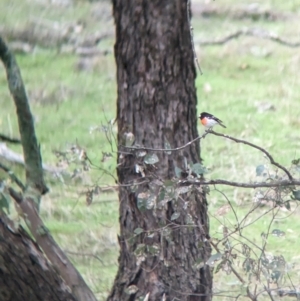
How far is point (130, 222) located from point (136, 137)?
38cm

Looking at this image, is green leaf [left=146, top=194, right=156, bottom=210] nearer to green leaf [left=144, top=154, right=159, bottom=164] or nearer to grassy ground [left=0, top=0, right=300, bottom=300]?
green leaf [left=144, top=154, right=159, bottom=164]

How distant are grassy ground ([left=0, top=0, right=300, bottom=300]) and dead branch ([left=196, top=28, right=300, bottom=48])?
64mm

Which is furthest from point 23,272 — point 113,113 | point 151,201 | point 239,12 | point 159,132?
point 239,12

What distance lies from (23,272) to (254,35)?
749 cm

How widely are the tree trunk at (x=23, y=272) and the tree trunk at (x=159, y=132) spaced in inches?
40.9

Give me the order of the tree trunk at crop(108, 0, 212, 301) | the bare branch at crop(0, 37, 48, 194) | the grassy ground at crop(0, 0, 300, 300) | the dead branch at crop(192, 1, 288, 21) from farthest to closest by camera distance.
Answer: the dead branch at crop(192, 1, 288, 21), the grassy ground at crop(0, 0, 300, 300), the bare branch at crop(0, 37, 48, 194), the tree trunk at crop(108, 0, 212, 301)

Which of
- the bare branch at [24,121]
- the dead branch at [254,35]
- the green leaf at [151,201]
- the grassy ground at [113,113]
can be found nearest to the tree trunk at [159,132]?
the bare branch at [24,121]

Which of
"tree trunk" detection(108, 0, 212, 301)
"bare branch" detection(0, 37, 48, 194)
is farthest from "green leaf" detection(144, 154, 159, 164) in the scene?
"bare branch" detection(0, 37, 48, 194)

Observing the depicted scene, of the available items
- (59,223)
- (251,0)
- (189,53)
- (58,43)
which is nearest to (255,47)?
(251,0)

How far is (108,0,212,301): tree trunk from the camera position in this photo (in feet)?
11.2

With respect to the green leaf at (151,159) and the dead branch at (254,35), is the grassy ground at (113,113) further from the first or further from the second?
the green leaf at (151,159)

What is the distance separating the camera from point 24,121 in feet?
11.9

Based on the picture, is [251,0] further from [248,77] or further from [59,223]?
[59,223]

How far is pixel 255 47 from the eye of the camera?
9.16 meters
